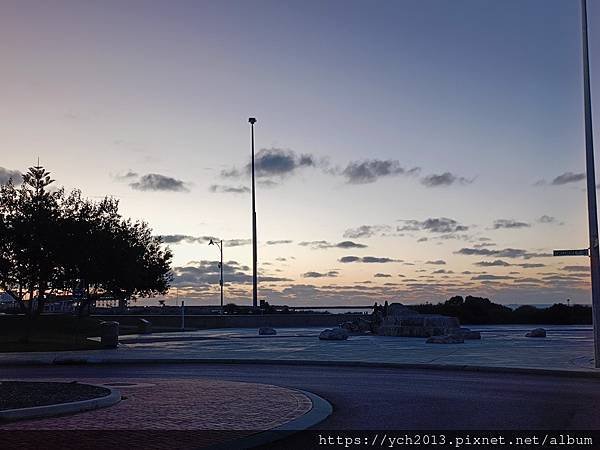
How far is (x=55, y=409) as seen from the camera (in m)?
11.6

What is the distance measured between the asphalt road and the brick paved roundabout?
3.21 ft

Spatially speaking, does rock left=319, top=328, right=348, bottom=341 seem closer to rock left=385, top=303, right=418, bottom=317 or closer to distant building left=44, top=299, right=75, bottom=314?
rock left=385, top=303, right=418, bottom=317

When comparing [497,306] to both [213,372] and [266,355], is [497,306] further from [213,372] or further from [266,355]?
[213,372]

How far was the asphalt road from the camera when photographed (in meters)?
11.1

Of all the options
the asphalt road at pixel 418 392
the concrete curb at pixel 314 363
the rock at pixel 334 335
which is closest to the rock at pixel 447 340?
the rock at pixel 334 335

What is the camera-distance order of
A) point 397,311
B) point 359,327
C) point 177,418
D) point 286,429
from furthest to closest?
point 359,327 → point 397,311 → point 177,418 → point 286,429

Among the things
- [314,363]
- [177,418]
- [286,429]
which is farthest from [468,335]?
[286,429]

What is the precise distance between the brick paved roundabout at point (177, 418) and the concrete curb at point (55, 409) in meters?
0.20

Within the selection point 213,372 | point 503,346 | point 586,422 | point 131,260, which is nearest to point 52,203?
point 131,260

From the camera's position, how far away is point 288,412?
11.9m

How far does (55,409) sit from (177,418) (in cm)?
196

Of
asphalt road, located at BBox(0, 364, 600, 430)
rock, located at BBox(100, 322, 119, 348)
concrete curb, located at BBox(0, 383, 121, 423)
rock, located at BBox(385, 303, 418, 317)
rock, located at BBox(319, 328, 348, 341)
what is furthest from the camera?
rock, located at BBox(385, 303, 418, 317)

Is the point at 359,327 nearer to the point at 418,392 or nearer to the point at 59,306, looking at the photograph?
the point at 418,392

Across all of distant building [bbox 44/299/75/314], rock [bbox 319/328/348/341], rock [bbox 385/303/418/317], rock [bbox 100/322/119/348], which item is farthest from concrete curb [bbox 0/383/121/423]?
distant building [bbox 44/299/75/314]
